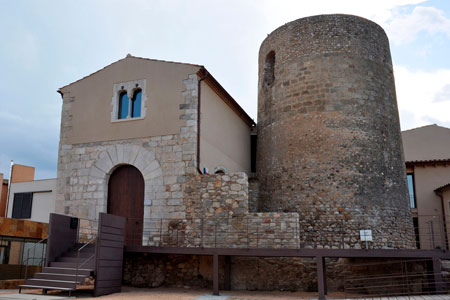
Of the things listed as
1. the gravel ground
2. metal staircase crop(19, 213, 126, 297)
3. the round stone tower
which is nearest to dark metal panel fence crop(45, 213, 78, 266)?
metal staircase crop(19, 213, 126, 297)

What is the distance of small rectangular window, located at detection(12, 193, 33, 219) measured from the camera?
2384 centimetres

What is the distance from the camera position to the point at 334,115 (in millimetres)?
16078

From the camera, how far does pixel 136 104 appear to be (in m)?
15.8

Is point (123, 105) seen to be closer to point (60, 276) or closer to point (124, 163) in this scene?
point (124, 163)

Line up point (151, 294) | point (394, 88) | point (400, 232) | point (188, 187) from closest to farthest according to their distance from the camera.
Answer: point (151, 294)
point (188, 187)
point (400, 232)
point (394, 88)

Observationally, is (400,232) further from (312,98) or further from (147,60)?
(147,60)

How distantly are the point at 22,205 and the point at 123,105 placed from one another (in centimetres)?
1182

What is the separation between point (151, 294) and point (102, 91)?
25.3ft

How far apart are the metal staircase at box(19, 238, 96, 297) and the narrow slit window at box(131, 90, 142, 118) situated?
5167mm

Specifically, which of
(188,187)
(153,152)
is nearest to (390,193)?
(188,187)

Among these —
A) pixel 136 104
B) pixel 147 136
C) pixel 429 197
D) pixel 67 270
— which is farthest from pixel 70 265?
pixel 429 197

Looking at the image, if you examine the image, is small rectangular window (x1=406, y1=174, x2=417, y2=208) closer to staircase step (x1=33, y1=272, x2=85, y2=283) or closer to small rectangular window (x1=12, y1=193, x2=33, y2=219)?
staircase step (x1=33, y1=272, x2=85, y2=283)

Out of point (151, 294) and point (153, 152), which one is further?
point (153, 152)

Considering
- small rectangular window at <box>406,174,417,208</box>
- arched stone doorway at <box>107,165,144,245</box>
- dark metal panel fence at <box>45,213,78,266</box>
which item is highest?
small rectangular window at <box>406,174,417,208</box>
